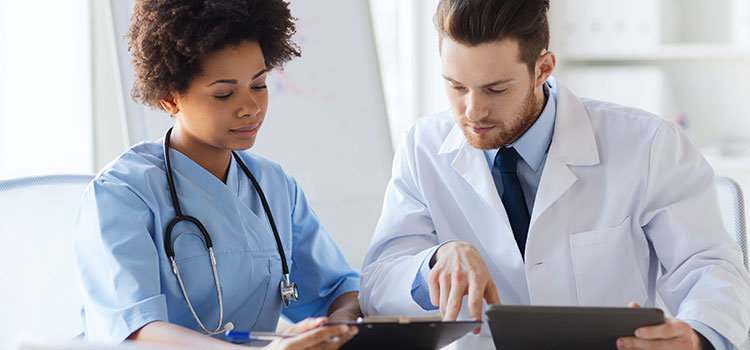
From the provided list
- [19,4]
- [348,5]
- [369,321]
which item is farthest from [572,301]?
[19,4]

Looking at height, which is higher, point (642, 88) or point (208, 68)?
point (208, 68)

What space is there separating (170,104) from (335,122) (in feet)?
3.03

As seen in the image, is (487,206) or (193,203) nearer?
(193,203)

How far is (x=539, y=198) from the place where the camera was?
1.41 m

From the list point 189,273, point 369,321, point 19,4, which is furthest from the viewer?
point 19,4

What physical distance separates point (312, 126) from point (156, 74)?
0.92 metres

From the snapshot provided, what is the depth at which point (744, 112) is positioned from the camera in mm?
3104

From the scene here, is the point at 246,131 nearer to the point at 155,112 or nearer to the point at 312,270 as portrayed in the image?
the point at 312,270

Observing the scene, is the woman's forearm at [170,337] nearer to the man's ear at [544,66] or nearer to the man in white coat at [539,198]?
the man in white coat at [539,198]

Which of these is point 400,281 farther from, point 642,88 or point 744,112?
point 744,112

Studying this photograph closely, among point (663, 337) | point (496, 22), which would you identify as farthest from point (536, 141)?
point (663, 337)

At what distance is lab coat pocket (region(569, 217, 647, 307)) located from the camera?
1.41 m

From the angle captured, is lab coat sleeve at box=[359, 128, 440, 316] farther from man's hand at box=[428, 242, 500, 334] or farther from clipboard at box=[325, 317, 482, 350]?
clipboard at box=[325, 317, 482, 350]

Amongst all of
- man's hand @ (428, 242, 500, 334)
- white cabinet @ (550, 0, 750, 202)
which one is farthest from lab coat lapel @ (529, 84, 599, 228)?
white cabinet @ (550, 0, 750, 202)
